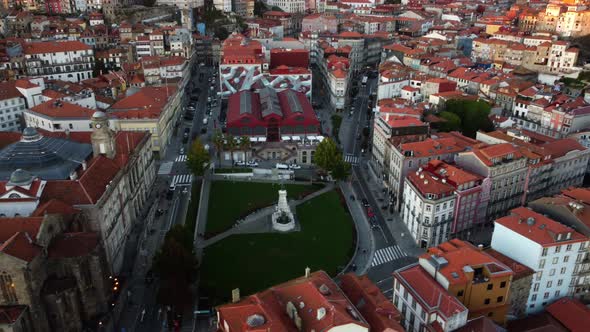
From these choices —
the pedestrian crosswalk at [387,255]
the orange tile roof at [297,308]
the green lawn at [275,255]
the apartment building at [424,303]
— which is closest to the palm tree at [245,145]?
the green lawn at [275,255]

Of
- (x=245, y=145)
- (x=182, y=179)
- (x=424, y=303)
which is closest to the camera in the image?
(x=424, y=303)

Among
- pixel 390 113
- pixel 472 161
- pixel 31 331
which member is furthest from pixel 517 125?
pixel 31 331

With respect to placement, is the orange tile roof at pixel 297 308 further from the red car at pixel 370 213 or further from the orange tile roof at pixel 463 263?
the red car at pixel 370 213

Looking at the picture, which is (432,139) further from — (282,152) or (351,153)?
(282,152)

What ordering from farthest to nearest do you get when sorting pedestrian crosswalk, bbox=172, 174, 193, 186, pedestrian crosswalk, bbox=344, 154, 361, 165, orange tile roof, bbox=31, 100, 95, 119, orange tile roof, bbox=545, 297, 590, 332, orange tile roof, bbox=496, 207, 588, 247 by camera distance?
pedestrian crosswalk, bbox=344, 154, 361, 165
orange tile roof, bbox=31, 100, 95, 119
pedestrian crosswalk, bbox=172, 174, 193, 186
orange tile roof, bbox=496, 207, 588, 247
orange tile roof, bbox=545, 297, 590, 332

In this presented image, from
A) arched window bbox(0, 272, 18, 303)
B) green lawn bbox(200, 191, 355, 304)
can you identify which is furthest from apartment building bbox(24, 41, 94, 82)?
arched window bbox(0, 272, 18, 303)

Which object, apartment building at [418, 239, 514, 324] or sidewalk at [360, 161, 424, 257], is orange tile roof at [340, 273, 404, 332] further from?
sidewalk at [360, 161, 424, 257]

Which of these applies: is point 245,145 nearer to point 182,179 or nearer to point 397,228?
point 182,179

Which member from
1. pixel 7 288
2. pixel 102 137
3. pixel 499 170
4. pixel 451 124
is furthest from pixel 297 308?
pixel 451 124
